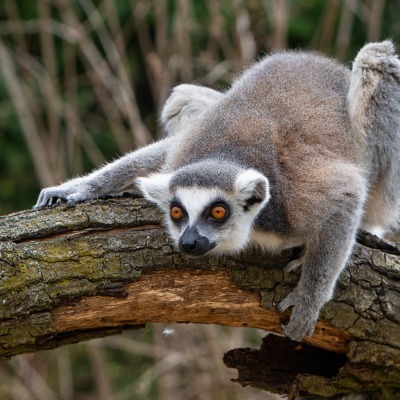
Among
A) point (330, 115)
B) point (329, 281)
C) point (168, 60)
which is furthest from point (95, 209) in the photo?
point (168, 60)

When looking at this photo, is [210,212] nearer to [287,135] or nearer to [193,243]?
[193,243]

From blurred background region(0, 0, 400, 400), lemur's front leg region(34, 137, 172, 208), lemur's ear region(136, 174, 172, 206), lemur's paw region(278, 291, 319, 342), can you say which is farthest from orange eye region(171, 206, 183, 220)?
blurred background region(0, 0, 400, 400)

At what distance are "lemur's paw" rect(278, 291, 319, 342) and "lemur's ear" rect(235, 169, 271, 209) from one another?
2.18 ft

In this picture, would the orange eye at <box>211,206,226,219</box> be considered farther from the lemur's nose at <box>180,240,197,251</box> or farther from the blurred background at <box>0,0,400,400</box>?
the blurred background at <box>0,0,400,400</box>

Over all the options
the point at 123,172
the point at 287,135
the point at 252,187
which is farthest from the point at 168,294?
the point at 287,135

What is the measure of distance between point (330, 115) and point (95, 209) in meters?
1.98

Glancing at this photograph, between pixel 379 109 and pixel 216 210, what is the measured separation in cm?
180

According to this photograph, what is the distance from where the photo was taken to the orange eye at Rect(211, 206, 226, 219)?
15.5 feet

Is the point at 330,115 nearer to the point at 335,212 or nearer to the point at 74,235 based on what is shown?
the point at 335,212

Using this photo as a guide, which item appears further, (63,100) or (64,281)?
(63,100)

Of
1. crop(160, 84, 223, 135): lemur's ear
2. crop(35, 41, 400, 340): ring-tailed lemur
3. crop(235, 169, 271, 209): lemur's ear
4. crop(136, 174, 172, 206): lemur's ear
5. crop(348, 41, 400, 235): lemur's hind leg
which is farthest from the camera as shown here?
crop(160, 84, 223, 135): lemur's ear

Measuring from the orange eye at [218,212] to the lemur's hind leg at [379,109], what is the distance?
155 cm

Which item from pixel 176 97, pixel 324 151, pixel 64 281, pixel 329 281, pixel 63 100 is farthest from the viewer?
pixel 63 100

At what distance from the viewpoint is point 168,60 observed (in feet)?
28.0
